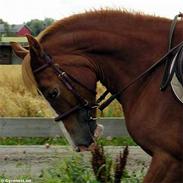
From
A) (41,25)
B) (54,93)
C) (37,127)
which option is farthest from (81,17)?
(37,127)

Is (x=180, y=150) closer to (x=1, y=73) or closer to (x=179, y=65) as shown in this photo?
(x=179, y=65)

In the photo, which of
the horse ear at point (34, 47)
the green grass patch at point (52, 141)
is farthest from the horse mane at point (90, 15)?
the green grass patch at point (52, 141)

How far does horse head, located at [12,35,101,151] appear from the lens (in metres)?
4.04

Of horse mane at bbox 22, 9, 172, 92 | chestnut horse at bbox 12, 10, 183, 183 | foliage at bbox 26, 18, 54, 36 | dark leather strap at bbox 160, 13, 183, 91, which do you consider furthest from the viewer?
foliage at bbox 26, 18, 54, 36

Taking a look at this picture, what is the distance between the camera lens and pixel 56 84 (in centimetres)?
406

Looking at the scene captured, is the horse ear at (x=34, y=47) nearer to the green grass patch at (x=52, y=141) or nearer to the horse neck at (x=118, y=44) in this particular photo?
the horse neck at (x=118, y=44)

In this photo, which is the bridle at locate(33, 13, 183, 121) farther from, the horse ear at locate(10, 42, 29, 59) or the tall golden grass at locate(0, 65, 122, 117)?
the tall golden grass at locate(0, 65, 122, 117)

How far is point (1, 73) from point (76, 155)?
1058 cm

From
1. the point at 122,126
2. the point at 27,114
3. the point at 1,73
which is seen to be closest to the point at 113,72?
the point at 122,126

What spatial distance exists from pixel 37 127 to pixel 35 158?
44cm

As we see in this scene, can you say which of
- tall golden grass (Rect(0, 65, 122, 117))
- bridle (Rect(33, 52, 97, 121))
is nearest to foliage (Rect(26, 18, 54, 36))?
bridle (Rect(33, 52, 97, 121))

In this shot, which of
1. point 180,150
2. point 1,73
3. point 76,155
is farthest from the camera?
point 1,73

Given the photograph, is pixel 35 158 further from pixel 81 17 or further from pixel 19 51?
pixel 81 17

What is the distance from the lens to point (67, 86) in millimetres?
4020
